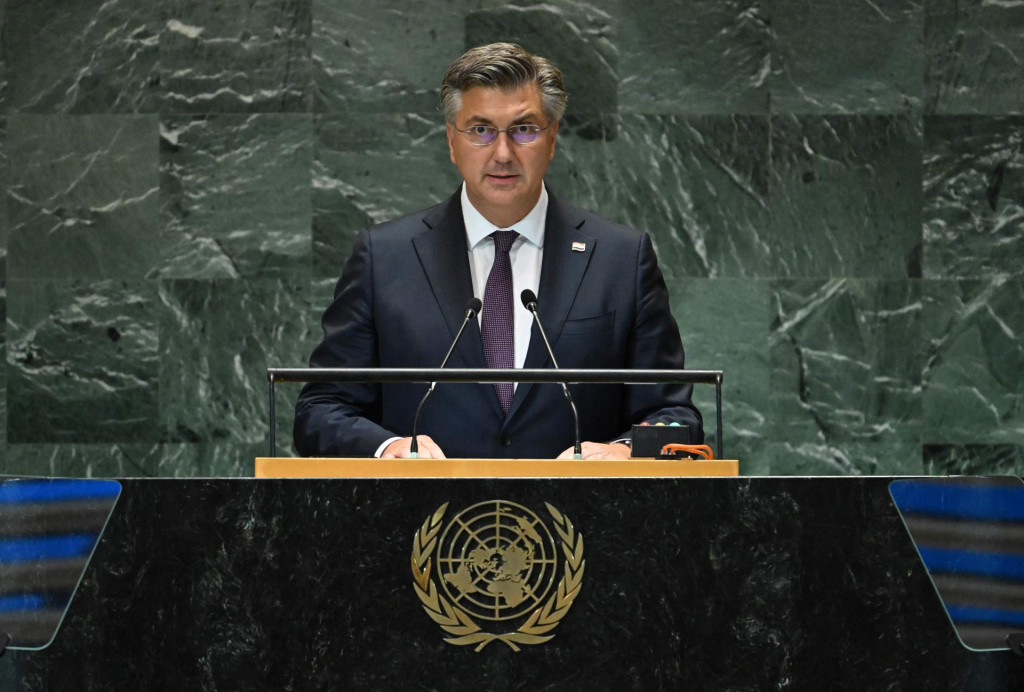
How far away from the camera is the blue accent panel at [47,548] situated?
204cm

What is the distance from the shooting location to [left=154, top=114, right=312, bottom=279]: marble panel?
5309mm

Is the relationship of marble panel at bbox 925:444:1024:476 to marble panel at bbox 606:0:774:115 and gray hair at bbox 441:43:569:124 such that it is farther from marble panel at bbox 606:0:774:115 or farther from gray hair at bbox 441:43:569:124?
gray hair at bbox 441:43:569:124

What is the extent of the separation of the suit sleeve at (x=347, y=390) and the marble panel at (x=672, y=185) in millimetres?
2065

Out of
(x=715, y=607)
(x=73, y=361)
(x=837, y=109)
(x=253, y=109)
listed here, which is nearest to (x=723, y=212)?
(x=837, y=109)

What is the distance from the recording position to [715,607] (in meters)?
2.05

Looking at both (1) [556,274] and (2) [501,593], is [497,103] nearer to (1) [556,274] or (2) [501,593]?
(1) [556,274]

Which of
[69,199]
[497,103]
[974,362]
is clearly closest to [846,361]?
[974,362]

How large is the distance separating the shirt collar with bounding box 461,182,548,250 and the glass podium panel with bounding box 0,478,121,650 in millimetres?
1495

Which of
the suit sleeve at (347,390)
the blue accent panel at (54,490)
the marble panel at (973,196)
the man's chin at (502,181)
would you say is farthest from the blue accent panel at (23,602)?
the marble panel at (973,196)

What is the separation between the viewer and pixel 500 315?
324cm

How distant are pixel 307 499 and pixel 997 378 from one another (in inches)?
155

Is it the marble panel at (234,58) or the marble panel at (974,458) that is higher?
the marble panel at (234,58)

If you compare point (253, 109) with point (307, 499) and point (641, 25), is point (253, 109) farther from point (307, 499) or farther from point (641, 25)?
point (307, 499)

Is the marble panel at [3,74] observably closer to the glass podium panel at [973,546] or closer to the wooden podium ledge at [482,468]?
the wooden podium ledge at [482,468]
